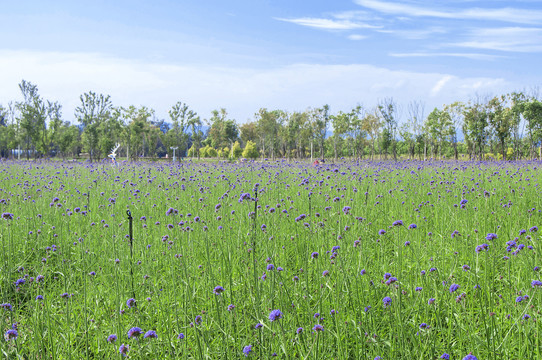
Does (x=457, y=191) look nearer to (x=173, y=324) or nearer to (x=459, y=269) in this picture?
(x=459, y=269)

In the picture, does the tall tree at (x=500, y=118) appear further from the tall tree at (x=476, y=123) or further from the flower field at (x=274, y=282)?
the flower field at (x=274, y=282)

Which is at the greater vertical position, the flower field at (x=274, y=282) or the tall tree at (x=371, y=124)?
the tall tree at (x=371, y=124)

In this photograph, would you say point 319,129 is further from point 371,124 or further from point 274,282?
point 274,282

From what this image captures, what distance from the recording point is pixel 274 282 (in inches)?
90.5

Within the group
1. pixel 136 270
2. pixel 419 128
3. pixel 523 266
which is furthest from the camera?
pixel 419 128

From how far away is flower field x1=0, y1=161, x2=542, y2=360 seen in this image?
2.29 metres

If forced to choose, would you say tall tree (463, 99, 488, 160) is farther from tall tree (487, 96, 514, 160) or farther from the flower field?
the flower field

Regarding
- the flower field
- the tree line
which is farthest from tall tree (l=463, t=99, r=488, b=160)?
the flower field

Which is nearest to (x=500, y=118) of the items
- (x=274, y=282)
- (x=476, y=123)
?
(x=476, y=123)

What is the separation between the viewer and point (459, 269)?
147 inches

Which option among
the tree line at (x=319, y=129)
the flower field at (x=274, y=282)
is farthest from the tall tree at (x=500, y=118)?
the flower field at (x=274, y=282)

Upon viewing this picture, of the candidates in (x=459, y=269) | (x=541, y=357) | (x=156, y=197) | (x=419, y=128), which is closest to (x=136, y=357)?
(x=541, y=357)

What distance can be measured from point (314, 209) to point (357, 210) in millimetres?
830

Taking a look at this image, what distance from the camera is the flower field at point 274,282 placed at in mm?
2285
